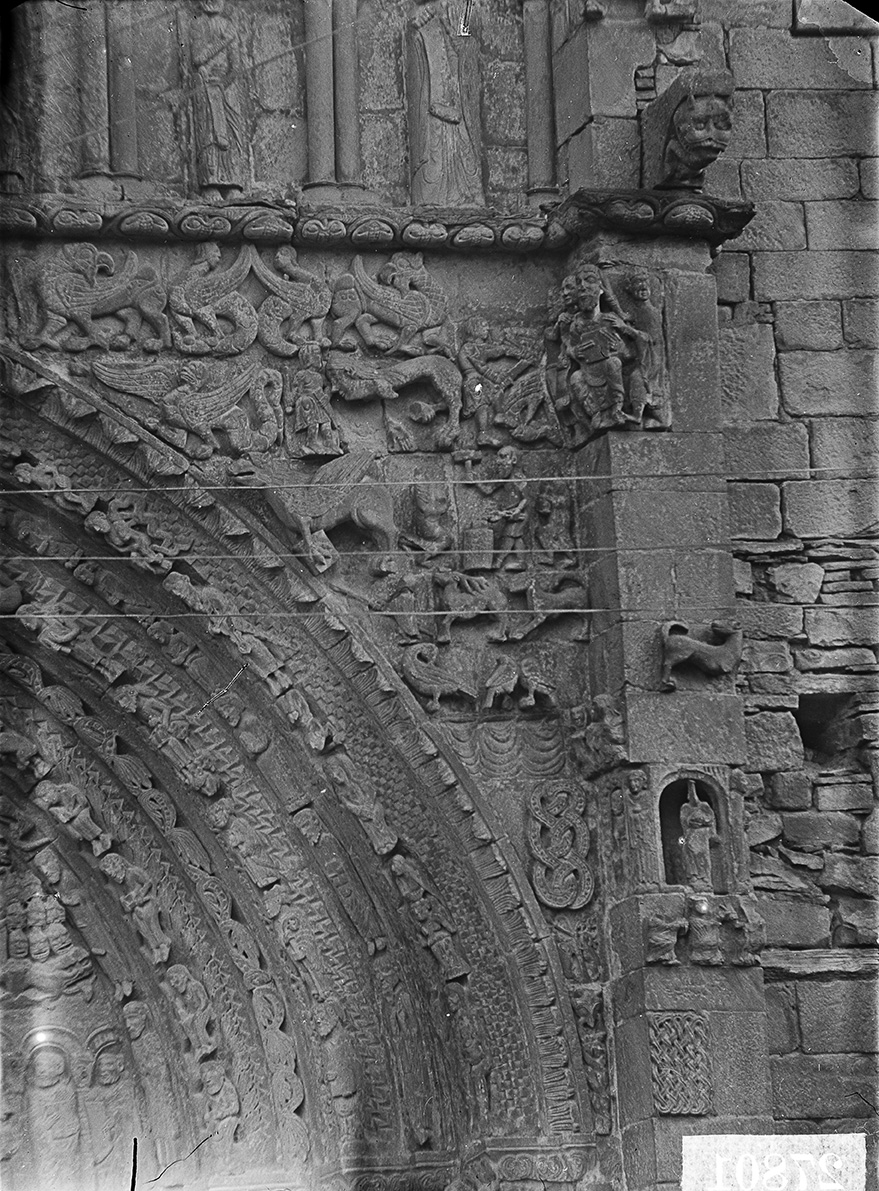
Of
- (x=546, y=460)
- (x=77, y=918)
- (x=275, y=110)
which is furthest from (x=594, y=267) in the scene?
(x=77, y=918)

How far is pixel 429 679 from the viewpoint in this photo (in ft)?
27.1

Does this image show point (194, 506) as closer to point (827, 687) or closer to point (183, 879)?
point (183, 879)

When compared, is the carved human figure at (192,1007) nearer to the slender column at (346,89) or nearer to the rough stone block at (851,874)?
the rough stone block at (851,874)

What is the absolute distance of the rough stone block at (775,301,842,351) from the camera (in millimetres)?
8867

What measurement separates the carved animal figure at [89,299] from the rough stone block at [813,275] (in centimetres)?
249

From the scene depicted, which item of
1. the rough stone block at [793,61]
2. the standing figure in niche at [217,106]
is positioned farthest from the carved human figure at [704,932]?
the rough stone block at [793,61]

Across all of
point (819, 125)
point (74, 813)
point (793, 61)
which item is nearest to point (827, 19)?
point (793, 61)

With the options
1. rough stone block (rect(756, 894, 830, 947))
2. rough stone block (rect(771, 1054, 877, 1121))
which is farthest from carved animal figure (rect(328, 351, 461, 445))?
rough stone block (rect(771, 1054, 877, 1121))

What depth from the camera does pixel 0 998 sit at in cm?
874

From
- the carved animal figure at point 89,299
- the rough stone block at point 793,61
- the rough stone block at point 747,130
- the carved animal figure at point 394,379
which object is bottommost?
the carved animal figure at point 394,379

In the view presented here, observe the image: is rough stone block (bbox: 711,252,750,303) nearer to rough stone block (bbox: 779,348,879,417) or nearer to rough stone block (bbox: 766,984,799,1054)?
rough stone block (bbox: 779,348,879,417)

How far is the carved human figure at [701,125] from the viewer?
8.30 metres

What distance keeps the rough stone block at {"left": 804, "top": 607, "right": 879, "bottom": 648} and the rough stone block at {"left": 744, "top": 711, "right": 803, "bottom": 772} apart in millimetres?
364

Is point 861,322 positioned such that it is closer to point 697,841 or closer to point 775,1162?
point 697,841
